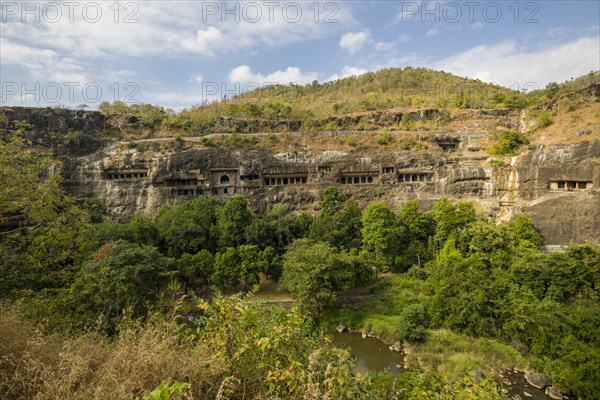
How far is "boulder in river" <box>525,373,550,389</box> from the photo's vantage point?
1162cm

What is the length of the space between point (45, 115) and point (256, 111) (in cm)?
2092

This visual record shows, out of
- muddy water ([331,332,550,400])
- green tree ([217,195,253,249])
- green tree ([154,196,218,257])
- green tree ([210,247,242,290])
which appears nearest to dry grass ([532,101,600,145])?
muddy water ([331,332,550,400])

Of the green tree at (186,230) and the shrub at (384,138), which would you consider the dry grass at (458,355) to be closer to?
the green tree at (186,230)

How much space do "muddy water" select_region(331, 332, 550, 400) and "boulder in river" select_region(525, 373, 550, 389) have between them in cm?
16

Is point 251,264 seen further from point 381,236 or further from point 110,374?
point 110,374

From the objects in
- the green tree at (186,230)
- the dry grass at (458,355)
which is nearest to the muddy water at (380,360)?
the dry grass at (458,355)

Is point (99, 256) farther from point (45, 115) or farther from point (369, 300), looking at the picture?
point (45, 115)

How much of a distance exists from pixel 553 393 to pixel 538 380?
0.60 meters

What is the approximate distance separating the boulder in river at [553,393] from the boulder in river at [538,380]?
21cm

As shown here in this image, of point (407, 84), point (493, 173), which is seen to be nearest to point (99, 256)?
point (493, 173)

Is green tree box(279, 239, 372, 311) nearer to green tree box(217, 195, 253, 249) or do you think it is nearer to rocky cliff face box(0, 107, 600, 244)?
green tree box(217, 195, 253, 249)

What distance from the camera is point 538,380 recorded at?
1172 centimetres

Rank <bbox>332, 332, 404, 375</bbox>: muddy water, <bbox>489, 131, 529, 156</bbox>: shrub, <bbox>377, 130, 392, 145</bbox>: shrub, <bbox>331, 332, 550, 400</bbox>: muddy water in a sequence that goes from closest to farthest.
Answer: <bbox>331, 332, 550, 400</bbox>: muddy water
<bbox>332, 332, 404, 375</bbox>: muddy water
<bbox>489, 131, 529, 156</bbox>: shrub
<bbox>377, 130, 392, 145</bbox>: shrub

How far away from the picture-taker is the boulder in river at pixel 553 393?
1101 cm
